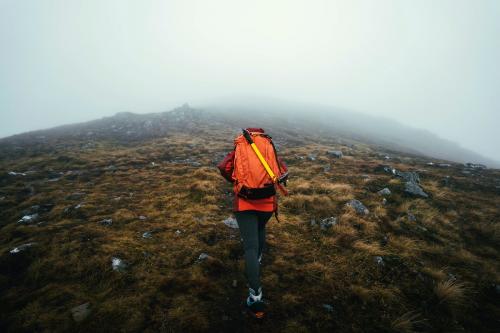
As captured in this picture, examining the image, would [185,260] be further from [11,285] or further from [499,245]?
[499,245]

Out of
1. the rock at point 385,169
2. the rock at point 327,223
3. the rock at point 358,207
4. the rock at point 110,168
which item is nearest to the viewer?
the rock at point 327,223

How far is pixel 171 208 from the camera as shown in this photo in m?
10.2

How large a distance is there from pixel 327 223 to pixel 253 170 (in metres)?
5.23

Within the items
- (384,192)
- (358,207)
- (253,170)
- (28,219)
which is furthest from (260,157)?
→ (28,219)

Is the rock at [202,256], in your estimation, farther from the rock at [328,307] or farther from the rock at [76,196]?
the rock at [76,196]

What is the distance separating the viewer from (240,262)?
22.7ft

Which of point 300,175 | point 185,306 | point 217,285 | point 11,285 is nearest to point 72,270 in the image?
point 11,285

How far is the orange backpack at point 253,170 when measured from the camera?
4711 millimetres

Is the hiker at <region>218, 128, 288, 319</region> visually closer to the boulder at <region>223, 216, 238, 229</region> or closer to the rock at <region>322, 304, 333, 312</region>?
the rock at <region>322, 304, 333, 312</region>

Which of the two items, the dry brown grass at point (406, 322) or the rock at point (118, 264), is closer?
the dry brown grass at point (406, 322)

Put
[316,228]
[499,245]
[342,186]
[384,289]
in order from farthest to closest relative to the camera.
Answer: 1. [342,186]
2. [316,228]
3. [499,245]
4. [384,289]

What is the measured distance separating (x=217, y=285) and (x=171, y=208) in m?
5.09

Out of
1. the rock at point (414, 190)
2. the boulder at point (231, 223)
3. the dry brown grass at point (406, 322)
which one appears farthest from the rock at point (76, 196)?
the rock at point (414, 190)

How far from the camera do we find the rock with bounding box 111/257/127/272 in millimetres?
6209
